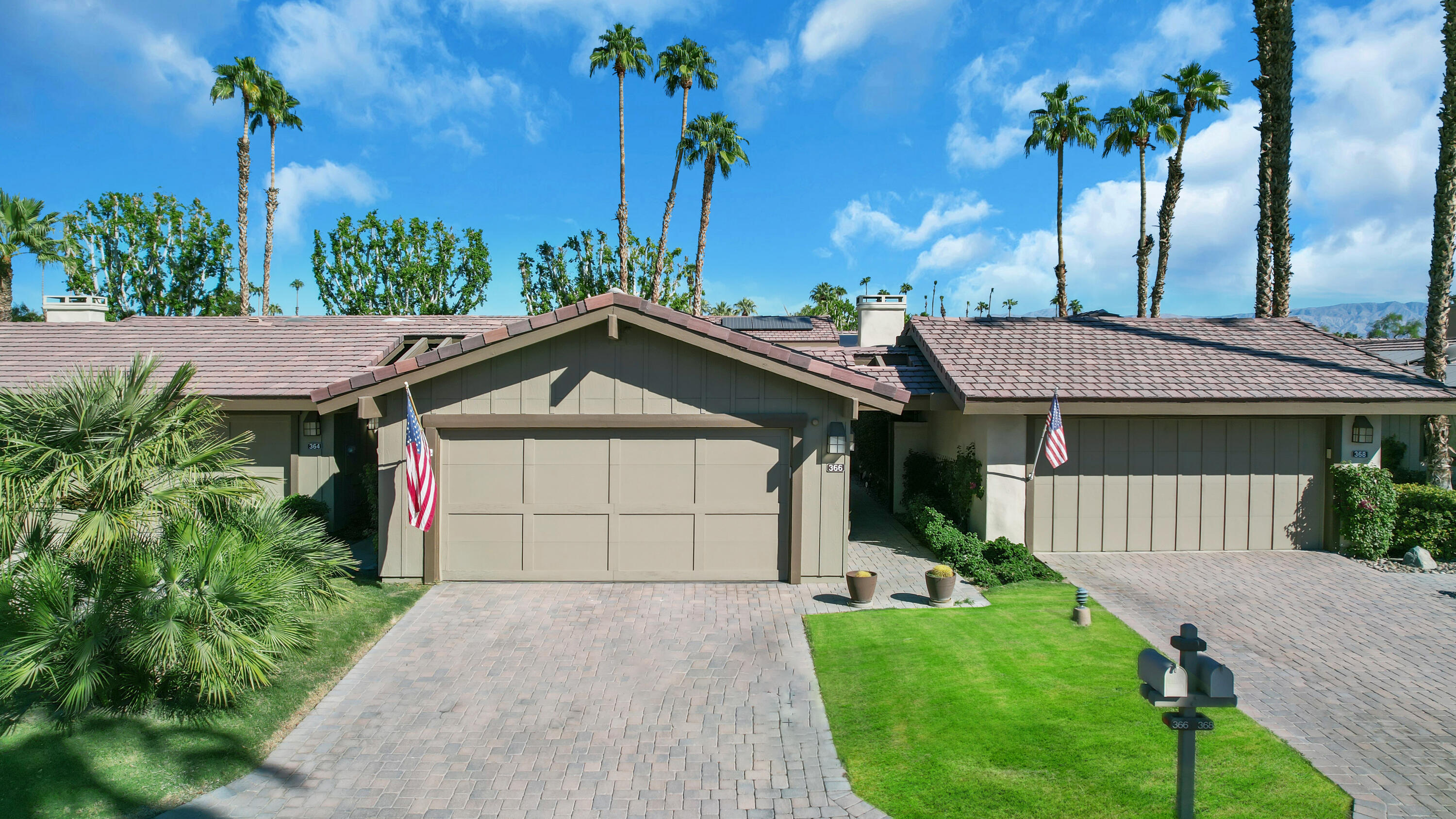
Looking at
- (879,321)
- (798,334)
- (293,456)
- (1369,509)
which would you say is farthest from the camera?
(798,334)

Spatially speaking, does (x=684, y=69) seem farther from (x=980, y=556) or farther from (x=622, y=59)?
(x=980, y=556)

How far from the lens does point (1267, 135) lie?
1797cm

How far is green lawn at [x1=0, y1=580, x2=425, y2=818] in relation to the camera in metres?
5.40

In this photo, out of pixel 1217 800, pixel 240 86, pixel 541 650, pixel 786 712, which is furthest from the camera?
pixel 240 86

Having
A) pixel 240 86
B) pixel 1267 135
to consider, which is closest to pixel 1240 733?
pixel 1267 135

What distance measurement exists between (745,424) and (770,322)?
1056 centimetres

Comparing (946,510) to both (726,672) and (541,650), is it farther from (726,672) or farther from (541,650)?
(541,650)

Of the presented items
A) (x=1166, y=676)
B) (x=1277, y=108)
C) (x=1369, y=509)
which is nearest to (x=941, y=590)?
(x=1166, y=676)

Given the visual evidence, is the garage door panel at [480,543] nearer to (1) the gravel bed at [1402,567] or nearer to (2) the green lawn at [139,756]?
(2) the green lawn at [139,756]

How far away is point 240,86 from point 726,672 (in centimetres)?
3370

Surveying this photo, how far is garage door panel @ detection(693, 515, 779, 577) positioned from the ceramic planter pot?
7.52 ft

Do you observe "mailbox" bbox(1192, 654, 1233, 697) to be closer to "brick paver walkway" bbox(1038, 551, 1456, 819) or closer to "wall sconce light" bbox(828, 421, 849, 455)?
"brick paver walkway" bbox(1038, 551, 1456, 819)

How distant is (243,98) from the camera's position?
30.5 metres

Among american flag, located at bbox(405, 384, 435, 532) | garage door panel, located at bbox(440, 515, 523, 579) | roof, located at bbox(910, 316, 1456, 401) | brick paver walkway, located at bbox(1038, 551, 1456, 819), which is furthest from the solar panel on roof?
american flag, located at bbox(405, 384, 435, 532)
